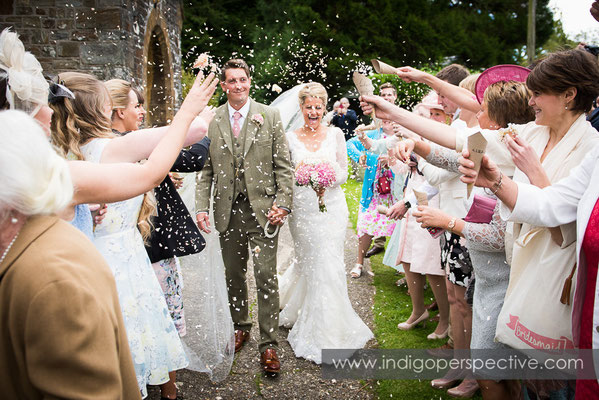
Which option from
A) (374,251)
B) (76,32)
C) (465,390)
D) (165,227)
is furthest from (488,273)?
(76,32)

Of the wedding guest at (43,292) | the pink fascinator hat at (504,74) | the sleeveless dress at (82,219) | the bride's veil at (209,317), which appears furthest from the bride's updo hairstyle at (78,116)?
the pink fascinator hat at (504,74)

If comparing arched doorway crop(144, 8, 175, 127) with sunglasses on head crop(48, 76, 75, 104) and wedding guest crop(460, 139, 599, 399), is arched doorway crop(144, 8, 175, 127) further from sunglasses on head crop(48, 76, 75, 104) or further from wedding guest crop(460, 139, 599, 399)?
wedding guest crop(460, 139, 599, 399)

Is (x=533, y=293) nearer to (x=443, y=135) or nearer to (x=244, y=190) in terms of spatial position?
(x=443, y=135)

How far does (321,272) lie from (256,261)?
2.33ft

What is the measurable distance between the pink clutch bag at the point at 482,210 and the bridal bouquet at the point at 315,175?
71.3 inches

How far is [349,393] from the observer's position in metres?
3.77

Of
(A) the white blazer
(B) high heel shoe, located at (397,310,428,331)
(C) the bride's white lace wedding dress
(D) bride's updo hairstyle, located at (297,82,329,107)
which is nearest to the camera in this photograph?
(A) the white blazer

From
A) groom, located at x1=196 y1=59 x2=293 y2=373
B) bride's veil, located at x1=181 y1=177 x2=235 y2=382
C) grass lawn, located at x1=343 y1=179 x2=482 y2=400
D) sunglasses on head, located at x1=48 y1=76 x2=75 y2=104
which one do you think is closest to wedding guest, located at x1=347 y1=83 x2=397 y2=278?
grass lawn, located at x1=343 y1=179 x2=482 y2=400

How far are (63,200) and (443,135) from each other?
7.93ft

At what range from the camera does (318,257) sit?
4707 mm

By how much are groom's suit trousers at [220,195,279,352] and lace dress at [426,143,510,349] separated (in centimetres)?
184

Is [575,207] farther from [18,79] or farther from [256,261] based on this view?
[256,261]

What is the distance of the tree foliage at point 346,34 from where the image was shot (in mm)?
22594

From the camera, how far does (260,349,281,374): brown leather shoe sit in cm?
401
